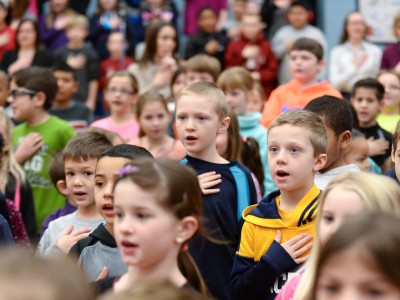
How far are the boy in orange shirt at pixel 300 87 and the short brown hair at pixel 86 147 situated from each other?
2.22 meters

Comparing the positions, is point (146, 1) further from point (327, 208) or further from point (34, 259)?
point (34, 259)

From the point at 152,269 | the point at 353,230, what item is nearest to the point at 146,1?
the point at 152,269

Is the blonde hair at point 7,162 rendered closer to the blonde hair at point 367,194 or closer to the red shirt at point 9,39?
the blonde hair at point 367,194

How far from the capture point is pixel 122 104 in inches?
369

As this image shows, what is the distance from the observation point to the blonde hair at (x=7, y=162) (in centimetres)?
745

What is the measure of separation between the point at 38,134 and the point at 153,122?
103cm

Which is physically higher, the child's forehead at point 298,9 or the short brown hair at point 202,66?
the child's forehead at point 298,9

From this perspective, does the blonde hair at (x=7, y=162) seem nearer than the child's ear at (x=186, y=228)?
No

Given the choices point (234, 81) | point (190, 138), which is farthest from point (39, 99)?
point (190, 138)

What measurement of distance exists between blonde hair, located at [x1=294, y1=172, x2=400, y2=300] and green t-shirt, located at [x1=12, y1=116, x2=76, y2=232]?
15.0ft

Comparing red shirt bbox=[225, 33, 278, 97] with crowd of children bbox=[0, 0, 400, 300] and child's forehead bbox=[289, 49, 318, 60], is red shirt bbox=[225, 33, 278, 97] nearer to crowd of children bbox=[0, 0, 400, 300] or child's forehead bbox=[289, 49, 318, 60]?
crowd of children bbox=[0, 0, 400, 300]

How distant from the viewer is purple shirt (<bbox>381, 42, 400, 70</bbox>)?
492 inches

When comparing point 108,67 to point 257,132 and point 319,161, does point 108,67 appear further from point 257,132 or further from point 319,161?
point 319,161

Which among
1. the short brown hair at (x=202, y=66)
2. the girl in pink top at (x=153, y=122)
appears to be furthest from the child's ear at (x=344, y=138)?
the short brown hair at (x=202, y=66)
